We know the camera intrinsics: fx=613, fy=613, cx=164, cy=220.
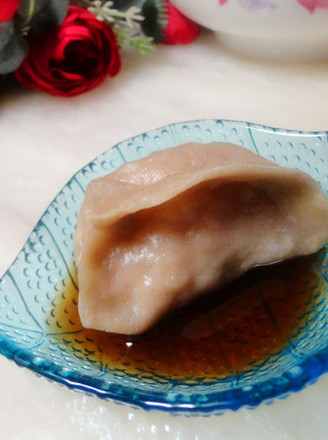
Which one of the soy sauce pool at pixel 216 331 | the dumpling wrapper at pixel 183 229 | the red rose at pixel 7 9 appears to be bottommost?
the soy sauce pool at pixel 216 331

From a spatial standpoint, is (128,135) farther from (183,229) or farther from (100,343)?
(100,343)

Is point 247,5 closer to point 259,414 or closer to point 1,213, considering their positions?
point 1,213

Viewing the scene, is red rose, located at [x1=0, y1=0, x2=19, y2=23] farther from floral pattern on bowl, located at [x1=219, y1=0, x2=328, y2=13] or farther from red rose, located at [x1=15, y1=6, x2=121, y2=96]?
floral pattern on bowl, located at [x1=219, y1=0, x2=328, y2=13]

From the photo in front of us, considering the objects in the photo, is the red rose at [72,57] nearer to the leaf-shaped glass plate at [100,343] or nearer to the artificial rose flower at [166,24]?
the artificial rose flower at [166,24]

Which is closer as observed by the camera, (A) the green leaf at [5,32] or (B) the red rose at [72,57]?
(A) the green leaf at [5,32]

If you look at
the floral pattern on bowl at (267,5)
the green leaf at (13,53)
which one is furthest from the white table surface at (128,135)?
the floral pattern on bowl at (267,5)

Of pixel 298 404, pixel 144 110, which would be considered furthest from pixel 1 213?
pixel 298 404

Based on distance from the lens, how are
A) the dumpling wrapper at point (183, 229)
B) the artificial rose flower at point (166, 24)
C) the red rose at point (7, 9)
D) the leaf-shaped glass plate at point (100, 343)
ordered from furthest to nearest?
the artificial rose flower at point (166, 24), the red rose at point (7, 9), the dumpling wrapper at point (183, 229), the leaf-shaped glass plate at point (100, 343)
